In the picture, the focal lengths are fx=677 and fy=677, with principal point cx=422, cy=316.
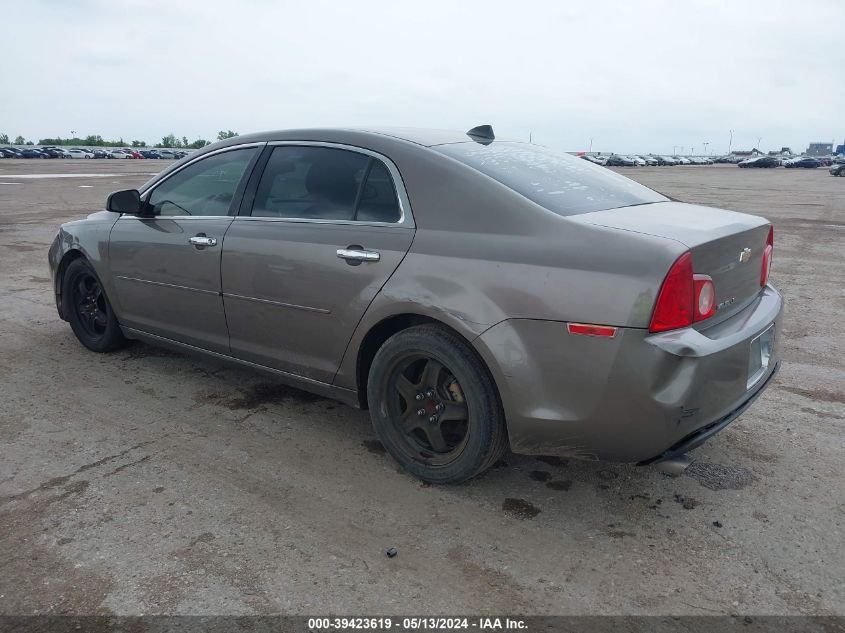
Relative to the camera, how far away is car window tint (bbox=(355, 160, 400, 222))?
3.29m

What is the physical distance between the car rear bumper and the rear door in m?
0.77

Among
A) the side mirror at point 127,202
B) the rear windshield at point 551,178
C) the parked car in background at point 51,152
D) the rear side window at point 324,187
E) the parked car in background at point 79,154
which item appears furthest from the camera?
the parked car in background at point 79,154

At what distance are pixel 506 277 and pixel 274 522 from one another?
4.68ft

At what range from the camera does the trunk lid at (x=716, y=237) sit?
2.72m

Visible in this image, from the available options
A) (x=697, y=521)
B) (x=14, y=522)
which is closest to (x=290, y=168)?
(x=14, y=522)

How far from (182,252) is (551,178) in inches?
88.3

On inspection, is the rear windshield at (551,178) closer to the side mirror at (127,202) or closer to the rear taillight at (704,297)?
the rear taillight at (704,297)

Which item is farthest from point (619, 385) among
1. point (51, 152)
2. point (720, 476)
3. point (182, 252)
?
point (51, 152)

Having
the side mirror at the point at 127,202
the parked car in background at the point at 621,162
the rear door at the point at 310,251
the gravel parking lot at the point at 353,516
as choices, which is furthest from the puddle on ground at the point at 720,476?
the parked car in background at the point at 621,162

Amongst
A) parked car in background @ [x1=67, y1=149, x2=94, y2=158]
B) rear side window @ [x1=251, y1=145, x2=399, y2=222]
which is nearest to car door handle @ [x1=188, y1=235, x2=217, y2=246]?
rear side window @ [x1=251, y1=145, x2=399, y2=222]

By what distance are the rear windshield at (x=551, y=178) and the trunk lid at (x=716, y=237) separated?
14cm

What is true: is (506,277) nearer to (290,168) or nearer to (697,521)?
(697,521)

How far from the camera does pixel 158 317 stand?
4.38 meters

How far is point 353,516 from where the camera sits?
2932 mm
